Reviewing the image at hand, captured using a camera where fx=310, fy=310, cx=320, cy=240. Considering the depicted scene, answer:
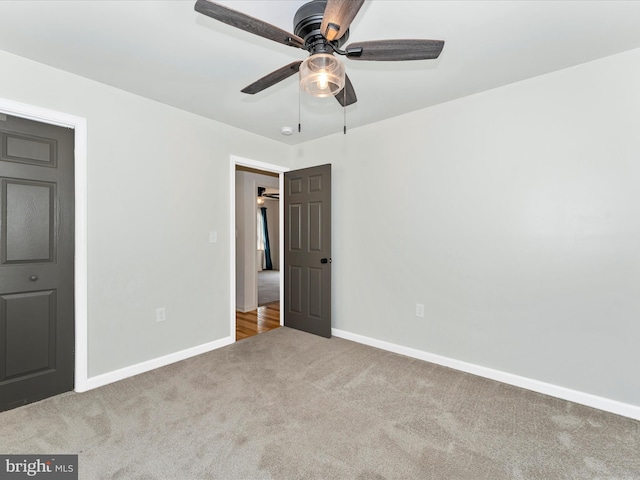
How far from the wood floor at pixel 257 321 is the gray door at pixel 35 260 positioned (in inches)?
68.9

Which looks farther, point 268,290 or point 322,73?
point 268,290

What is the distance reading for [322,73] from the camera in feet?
4.58

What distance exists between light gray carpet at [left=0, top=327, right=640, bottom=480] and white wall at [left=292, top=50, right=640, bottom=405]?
41 centimetres

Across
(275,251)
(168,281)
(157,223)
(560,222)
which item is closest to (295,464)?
(168,281)

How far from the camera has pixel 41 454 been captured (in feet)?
5.78

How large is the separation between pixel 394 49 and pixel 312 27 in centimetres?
39

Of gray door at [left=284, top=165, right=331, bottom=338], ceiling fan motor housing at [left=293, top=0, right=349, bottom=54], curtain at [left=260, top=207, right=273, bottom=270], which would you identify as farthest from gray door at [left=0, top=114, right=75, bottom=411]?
curtain at [left=260, top=207, right=273, bottom=270]

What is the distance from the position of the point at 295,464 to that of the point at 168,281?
202 centimetres

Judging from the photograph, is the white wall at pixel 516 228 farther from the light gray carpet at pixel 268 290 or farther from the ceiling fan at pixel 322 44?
the light gray carpet at pixel 268 290

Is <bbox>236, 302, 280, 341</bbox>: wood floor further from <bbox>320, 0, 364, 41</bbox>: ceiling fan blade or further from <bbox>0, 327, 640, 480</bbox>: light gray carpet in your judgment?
<bbox>320, 0, 364, 41</bbox>: ceiling fan blade

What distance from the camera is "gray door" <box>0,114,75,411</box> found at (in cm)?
218

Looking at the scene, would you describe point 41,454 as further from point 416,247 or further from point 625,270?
point 625,270

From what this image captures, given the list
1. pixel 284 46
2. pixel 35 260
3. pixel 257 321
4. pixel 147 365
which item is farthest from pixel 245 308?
pixel 284 46

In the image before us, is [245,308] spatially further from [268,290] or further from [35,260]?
[35,260]
